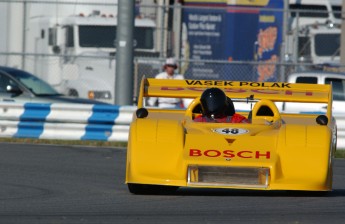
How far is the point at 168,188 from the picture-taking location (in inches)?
426

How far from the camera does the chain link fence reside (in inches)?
978

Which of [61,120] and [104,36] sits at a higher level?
[104,36]

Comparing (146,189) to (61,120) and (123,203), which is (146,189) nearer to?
(123,203)

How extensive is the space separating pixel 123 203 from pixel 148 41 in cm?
1575

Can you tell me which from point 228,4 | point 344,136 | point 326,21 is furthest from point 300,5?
point 344,136

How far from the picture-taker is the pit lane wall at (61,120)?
17.8 m

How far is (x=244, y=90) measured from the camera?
11.7 metres

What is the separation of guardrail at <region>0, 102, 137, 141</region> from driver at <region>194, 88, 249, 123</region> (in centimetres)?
686

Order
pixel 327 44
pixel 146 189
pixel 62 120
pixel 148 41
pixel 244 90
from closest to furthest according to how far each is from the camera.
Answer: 1. pixel 146 189
2. pixel 244 90
3. pixel 62 120
4. pixel 148 41
5. pixel 327 44

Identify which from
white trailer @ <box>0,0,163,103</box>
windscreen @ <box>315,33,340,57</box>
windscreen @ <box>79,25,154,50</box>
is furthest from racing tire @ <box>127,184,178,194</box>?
windscreen @ <box>315,33,340,57</box>

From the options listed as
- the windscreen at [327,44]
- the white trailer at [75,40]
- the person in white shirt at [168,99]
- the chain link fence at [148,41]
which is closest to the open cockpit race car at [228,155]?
the person in white shirt at [168,99]

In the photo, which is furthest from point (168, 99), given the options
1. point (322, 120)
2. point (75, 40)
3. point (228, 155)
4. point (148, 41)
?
point (228, 155)

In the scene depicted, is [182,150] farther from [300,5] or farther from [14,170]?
[300,5]

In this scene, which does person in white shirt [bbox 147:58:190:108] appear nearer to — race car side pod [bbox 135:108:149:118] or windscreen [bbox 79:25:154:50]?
windscreen [bbox 79:25:154:50]
